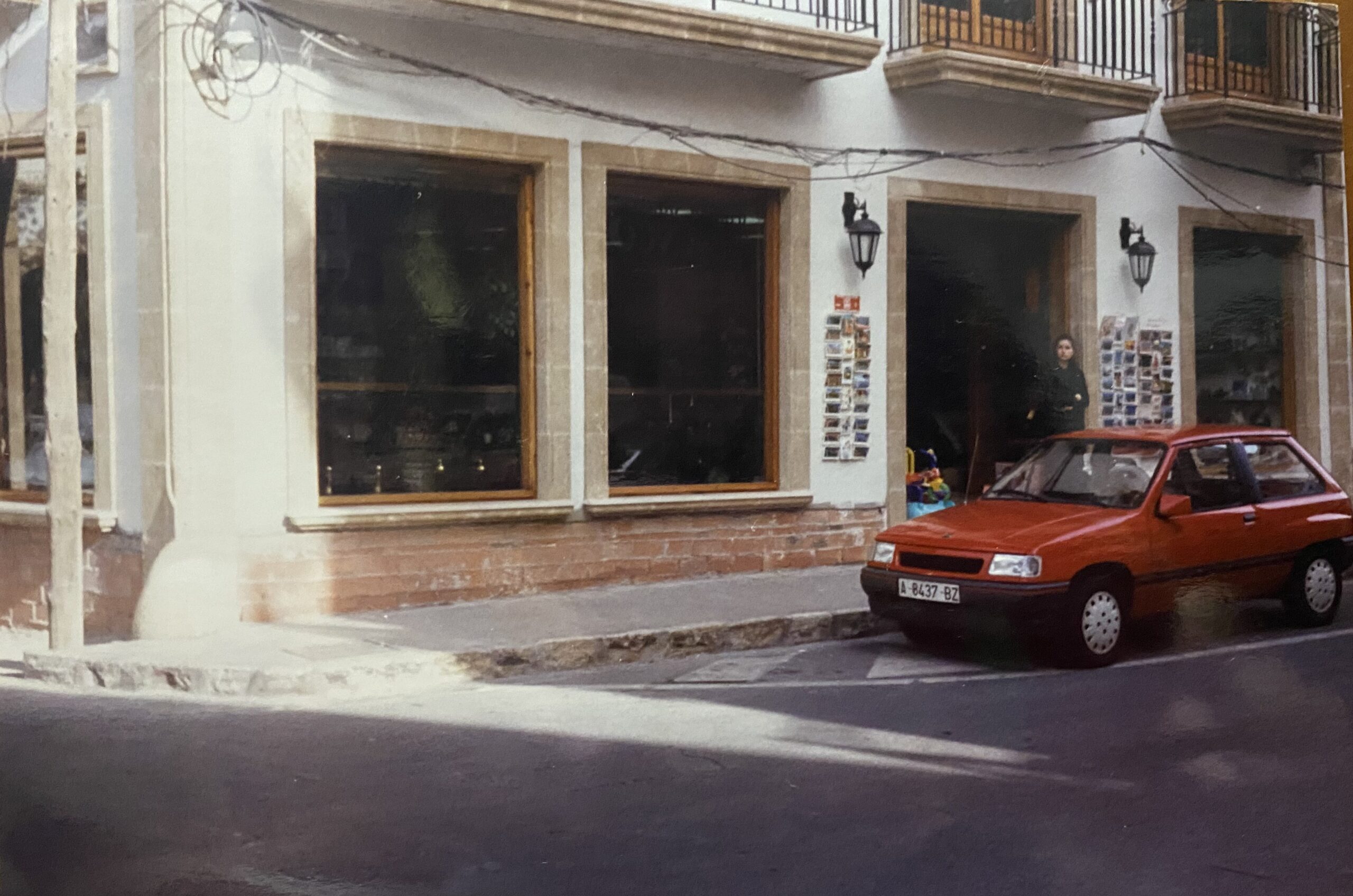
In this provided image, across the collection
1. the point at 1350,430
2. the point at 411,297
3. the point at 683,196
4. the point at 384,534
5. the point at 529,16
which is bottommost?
the point at 384,534

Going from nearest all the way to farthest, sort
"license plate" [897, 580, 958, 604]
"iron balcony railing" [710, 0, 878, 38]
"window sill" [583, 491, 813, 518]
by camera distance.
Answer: "license plate" [897, 580, 958, 604]
"iron balcony railing" [710, 0, 878, 38]
"window sill" [583, 491, 813, 518]

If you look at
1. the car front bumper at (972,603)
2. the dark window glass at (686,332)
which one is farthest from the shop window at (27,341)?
the car front bumper at (972,603)

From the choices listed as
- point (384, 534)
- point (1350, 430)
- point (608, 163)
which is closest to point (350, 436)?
point (384, 534)

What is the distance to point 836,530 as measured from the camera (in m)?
9.83

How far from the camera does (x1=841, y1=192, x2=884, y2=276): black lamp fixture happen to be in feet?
26.6

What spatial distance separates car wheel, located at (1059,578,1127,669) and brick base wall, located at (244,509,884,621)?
1.37 m

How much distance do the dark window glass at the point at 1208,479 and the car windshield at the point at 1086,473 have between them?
12cm

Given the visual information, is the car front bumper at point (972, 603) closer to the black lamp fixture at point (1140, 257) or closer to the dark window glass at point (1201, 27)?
the black lamp fixture at point (1140, 257)

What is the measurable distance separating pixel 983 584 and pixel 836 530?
2.93m

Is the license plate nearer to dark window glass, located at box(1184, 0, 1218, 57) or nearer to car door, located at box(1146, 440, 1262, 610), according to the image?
car door, located at box(1146, 440, 1262, 610)

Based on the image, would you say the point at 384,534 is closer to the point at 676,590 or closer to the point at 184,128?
the point at 676,590

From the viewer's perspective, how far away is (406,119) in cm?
888

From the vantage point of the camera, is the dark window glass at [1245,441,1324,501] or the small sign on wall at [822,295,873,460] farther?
the small sign on wall at [822,295,873,460]

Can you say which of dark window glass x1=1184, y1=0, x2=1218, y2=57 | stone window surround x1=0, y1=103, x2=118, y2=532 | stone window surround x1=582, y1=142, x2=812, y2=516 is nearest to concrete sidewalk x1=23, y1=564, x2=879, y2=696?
stone window surround x1=582, y1=142, x2=812, y2=516
